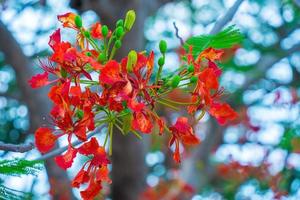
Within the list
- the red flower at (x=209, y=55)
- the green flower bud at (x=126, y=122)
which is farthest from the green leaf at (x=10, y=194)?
the red flower at (x=209, y=55)

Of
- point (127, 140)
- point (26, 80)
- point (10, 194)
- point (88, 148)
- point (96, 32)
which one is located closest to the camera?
point (10, 194)

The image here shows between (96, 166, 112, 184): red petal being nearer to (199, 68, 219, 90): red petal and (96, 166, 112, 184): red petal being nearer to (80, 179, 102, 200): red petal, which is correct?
(80, 179, 102, 200): red petal

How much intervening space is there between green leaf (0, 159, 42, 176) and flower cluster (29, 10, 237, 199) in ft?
0.22

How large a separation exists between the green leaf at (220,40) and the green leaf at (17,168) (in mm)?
462

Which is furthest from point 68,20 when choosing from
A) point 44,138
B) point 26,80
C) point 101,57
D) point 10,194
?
point 26,80

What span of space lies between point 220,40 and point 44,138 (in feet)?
1.58

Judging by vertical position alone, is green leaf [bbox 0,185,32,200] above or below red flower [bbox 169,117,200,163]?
below

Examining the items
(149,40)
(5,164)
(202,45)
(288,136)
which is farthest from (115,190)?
(5,164)

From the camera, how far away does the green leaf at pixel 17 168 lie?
108 cm

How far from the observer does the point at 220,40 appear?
4.59ft

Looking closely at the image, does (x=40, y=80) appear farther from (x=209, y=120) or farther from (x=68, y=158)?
(x=209, y=120)

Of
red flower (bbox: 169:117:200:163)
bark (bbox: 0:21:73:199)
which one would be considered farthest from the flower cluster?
bark (bbox: 0:21:73:199)

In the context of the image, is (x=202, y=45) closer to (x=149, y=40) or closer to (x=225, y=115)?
(x=225, y=115)

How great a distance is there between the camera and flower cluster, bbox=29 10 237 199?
43.2 inches
